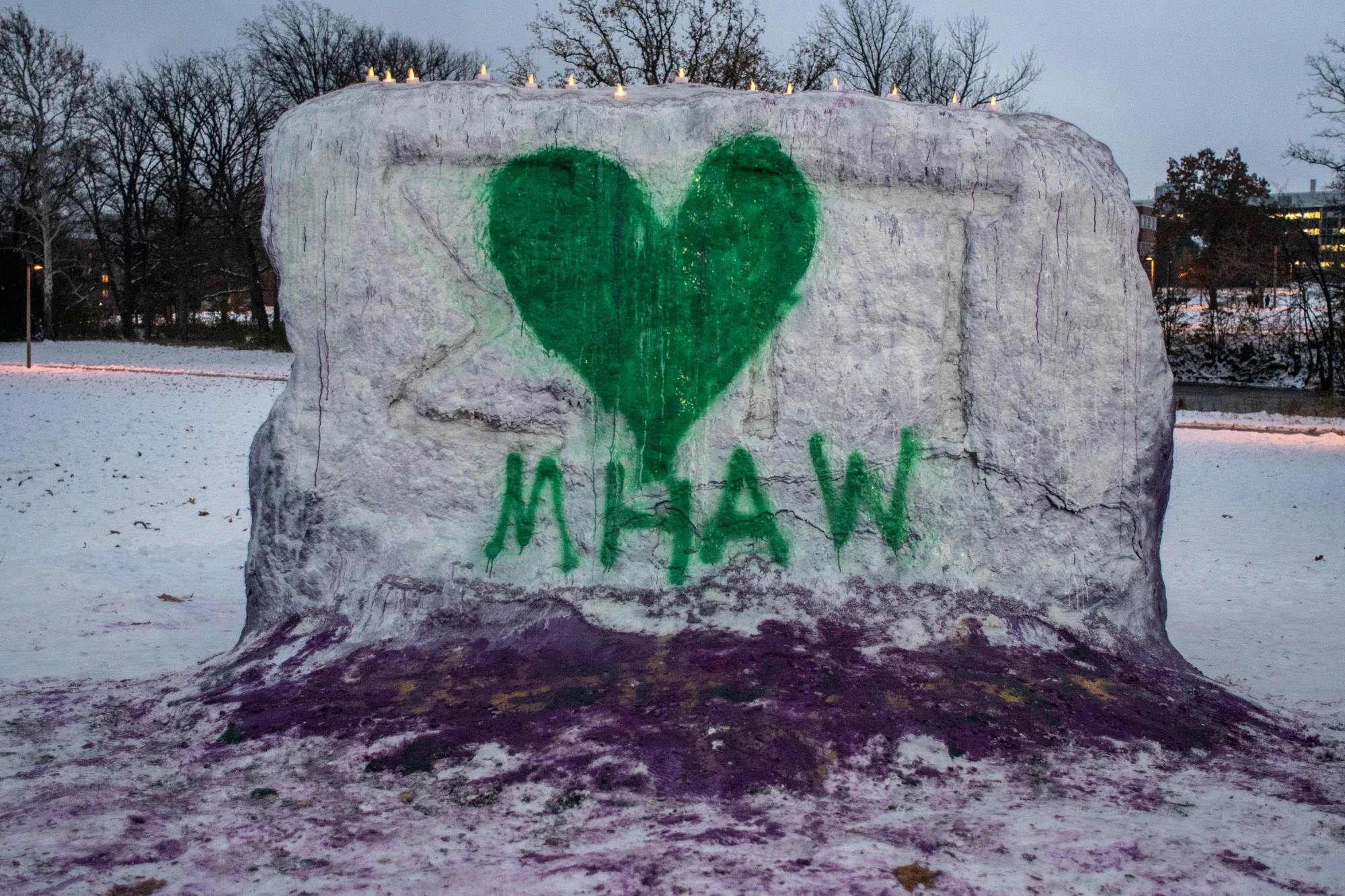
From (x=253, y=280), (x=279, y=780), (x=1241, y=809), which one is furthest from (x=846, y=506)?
(x=253, y=280)

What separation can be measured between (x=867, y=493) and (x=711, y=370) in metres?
0.78

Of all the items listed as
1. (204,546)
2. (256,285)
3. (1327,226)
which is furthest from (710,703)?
(256,285)

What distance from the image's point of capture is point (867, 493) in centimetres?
438

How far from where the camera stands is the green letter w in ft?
14.3

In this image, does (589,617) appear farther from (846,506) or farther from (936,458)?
(936,458)

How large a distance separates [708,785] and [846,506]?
1460 millimetres

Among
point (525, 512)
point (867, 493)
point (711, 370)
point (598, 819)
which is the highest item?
point (711, 370)

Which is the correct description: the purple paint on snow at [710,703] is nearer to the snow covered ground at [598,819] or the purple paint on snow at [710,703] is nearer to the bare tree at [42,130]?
the snow covered ground at [598,819]

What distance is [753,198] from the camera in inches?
172

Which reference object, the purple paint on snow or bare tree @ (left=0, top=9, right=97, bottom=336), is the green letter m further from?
bare tree @ (left=0, top=9, right=97, bottom=336)

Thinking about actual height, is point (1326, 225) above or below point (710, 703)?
above

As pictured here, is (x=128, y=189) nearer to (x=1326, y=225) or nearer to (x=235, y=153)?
(x=235, y=153)

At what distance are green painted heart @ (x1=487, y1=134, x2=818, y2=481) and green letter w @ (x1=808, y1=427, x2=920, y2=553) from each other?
521 millimetres

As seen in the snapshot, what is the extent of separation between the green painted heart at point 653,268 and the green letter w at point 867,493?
52 centimetres
